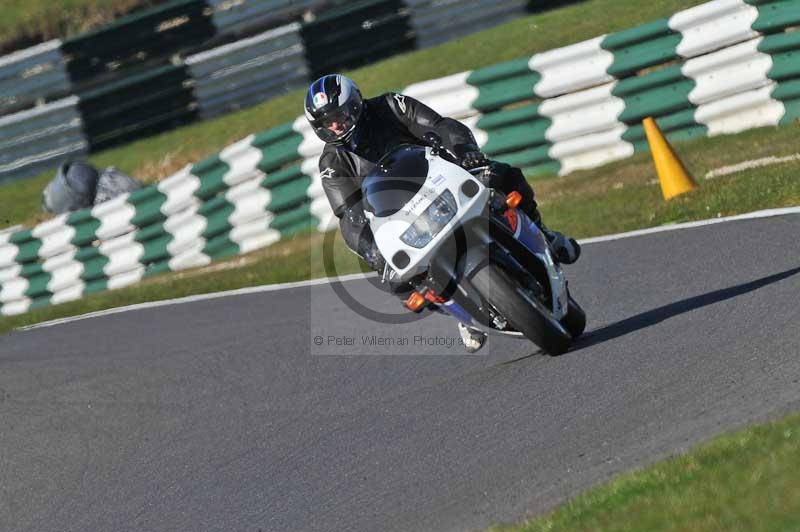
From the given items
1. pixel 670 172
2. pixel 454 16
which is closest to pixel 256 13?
pixel 454 16

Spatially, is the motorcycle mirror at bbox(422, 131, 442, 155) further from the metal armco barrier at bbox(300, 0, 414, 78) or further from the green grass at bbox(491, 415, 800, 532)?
the metal armco barrier at bbox(300, 0, 414, 78)

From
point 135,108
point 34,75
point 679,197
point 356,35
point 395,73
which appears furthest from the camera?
point 135,108

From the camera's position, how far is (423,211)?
6.68 meters

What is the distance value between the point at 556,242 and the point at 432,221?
1.19 m

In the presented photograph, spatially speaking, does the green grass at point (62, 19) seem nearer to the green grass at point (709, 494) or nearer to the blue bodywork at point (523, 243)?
the blue bodywork at point (523, 243)

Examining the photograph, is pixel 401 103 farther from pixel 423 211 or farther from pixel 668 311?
pixel 668 311

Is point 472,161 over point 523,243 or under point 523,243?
over

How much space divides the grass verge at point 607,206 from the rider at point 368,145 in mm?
2894

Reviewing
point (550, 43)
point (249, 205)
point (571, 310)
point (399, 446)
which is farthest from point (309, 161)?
point (399, 446)

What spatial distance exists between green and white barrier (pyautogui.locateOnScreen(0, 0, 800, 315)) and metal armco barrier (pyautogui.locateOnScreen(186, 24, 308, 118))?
13.2 ft

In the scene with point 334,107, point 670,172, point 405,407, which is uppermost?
point 334,107

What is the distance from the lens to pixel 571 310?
740 centimetres

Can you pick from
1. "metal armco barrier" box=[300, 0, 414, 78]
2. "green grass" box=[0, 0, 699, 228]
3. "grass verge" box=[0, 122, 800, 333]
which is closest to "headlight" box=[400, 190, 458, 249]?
"grass verge" box=[0, 122, 800, 333]

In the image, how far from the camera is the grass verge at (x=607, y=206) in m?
10.1
